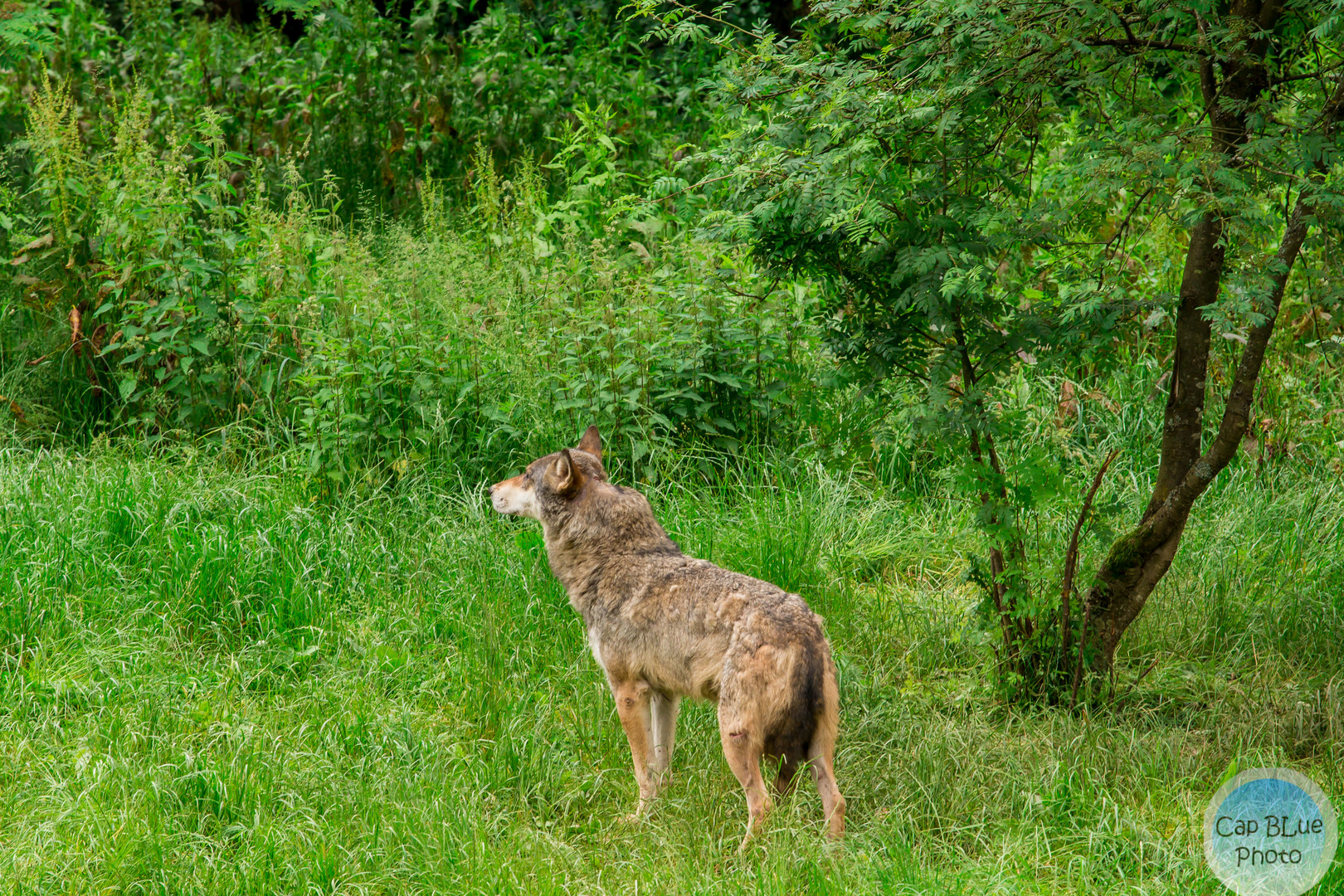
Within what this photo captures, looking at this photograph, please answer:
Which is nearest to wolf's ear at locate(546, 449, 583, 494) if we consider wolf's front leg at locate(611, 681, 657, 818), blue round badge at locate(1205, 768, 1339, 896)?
wolf's front leg at locate(611, 681, 657, 818)

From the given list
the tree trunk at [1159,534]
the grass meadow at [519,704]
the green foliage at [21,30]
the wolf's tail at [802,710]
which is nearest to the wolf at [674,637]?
the wolf's tail at [802,710]

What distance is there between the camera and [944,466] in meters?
7.13

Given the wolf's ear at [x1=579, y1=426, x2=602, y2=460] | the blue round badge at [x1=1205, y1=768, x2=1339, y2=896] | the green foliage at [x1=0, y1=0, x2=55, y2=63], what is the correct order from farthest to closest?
the green foliage at [x1=0, y1=0, x2=55, y2=63], the wolf's ear at [x1=579, y1=426, x2=602, y2=460], the blue round badge at [x1=1205, y1=768, x2=1339, y2=896]

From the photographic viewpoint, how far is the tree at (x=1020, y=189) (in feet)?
13.7

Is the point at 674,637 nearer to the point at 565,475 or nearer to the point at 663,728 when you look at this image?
the point at 663,728

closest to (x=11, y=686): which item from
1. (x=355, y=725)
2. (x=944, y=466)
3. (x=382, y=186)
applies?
(x=355, y=725)

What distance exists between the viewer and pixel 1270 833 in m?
4.12

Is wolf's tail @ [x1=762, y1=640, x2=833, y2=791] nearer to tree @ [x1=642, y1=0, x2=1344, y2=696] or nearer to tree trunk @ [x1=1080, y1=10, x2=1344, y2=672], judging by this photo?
tree @ [x1=642, y1=0, x2=1344, y2=696]

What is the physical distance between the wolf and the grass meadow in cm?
23

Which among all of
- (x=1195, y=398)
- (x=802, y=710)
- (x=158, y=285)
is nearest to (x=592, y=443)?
(x=802, y=710)

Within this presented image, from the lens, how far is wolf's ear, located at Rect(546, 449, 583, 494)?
4.82m

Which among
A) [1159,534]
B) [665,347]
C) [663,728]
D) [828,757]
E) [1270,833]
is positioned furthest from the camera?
[665,347]

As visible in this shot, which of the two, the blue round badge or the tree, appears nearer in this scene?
the blue round badge

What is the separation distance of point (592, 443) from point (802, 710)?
182 centimetres
